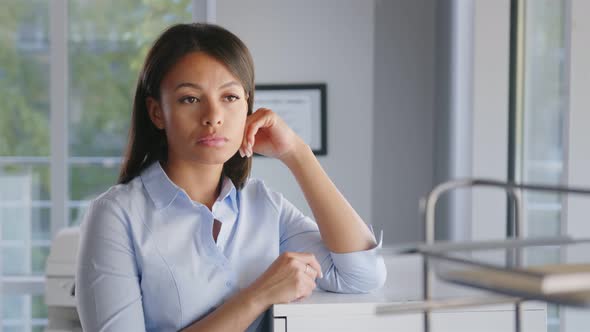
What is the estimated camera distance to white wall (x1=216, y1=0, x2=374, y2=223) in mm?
4020

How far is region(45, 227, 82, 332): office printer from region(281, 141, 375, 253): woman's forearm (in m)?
1.71

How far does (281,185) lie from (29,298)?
57.8 inches

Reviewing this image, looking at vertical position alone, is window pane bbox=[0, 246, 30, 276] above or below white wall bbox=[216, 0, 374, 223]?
below

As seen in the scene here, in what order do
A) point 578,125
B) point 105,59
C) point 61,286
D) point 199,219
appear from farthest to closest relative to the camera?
point 105,59 < point 61,286 < point 578,125 < point 199,219

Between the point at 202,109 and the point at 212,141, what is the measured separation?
0.19 feet

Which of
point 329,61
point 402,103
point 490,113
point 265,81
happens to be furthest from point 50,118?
point 490,113

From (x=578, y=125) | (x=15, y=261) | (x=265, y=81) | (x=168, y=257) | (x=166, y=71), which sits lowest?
(x=15, y=261)

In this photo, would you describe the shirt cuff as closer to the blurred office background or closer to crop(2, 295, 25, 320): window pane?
the blurred office background

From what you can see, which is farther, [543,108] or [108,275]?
[543,108]

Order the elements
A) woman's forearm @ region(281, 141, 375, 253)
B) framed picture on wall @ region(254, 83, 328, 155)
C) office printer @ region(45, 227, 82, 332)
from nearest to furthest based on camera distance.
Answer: woman's forearm @ region(281, 141, 375, 253) → office printer @ region(45, 227, 82, 332) → framed picture on wall @ region(254, 83, 328, 155)

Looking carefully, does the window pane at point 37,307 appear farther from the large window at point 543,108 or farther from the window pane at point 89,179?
the large window at point 543,108

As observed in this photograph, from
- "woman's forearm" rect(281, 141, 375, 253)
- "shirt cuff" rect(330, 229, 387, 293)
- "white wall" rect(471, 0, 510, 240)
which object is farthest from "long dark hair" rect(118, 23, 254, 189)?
"white wall" rect(471, 0, 510, 240)

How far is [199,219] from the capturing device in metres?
1.43

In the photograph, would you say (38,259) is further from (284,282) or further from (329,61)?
(284,282)
